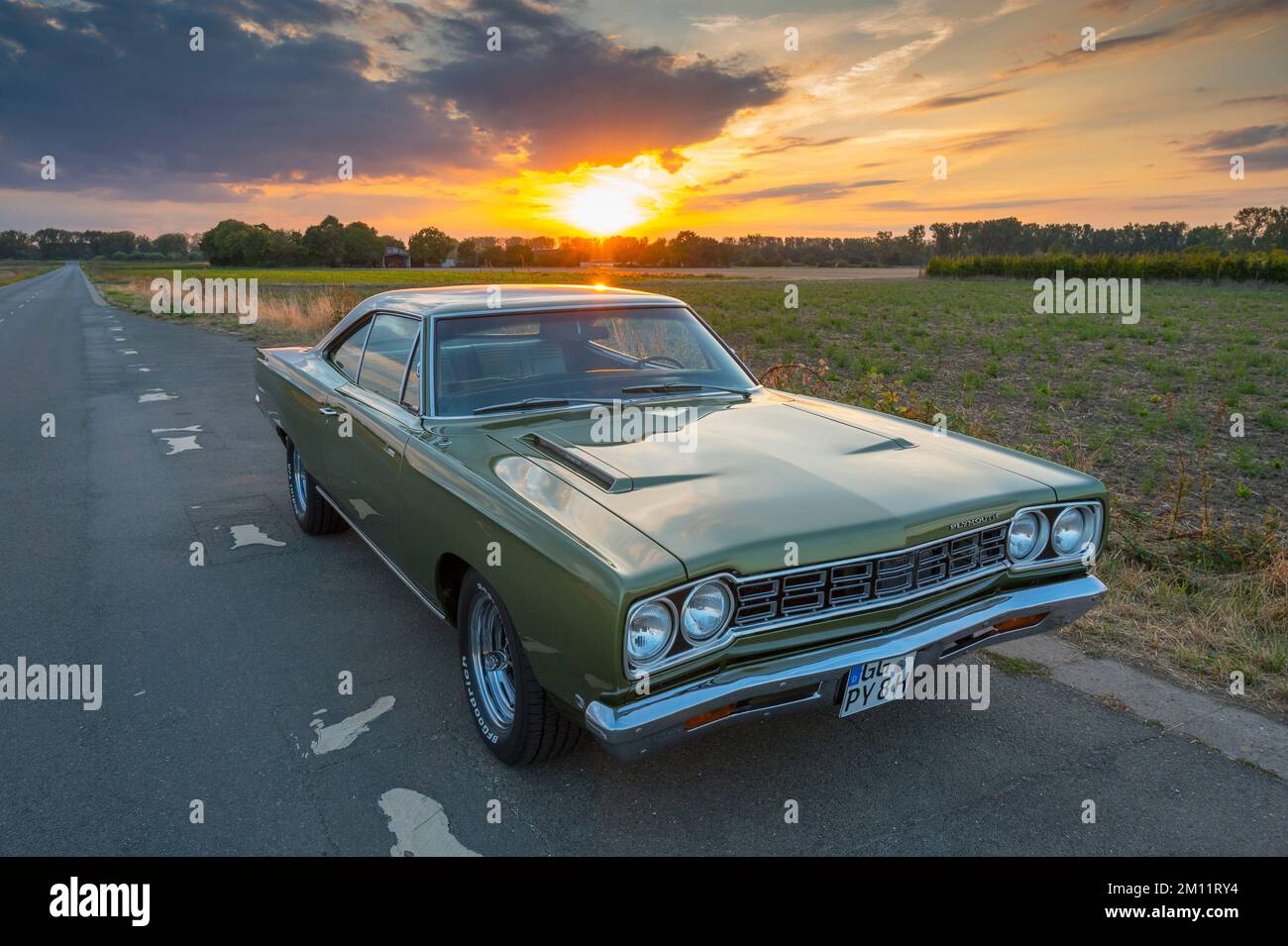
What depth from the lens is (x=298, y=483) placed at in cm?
542

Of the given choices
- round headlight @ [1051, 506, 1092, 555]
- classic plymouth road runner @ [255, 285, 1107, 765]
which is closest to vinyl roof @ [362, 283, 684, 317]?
classic plymouth road runner @ [255, 285, 1107, 765]

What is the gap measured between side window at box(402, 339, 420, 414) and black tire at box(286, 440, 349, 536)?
5.27ft

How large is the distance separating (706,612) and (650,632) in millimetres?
179

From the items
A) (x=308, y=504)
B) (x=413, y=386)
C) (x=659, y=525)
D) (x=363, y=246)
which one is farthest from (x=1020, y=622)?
(x=363, y=246)

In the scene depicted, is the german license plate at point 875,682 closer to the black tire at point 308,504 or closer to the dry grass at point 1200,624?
the dry grass at point 1200,624

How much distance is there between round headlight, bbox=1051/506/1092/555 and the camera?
2961 millimetres

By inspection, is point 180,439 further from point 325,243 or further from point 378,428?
point 325,243

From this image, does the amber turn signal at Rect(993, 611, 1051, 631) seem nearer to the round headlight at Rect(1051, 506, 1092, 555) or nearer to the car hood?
the round headlight at Rect(1051, 506, 1092, 555)

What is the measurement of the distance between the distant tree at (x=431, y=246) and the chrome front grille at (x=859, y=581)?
231 ft

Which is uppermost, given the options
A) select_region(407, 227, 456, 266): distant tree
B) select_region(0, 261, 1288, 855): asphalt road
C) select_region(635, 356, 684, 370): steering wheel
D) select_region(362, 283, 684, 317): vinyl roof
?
select_region(407, 227, 456, 266): distant tree

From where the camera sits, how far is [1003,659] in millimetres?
3707

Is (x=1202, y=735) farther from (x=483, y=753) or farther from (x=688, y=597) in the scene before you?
(x=483, y=753)

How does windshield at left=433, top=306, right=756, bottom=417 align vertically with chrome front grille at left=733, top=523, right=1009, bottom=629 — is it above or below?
above

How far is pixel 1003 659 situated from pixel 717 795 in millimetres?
1670
